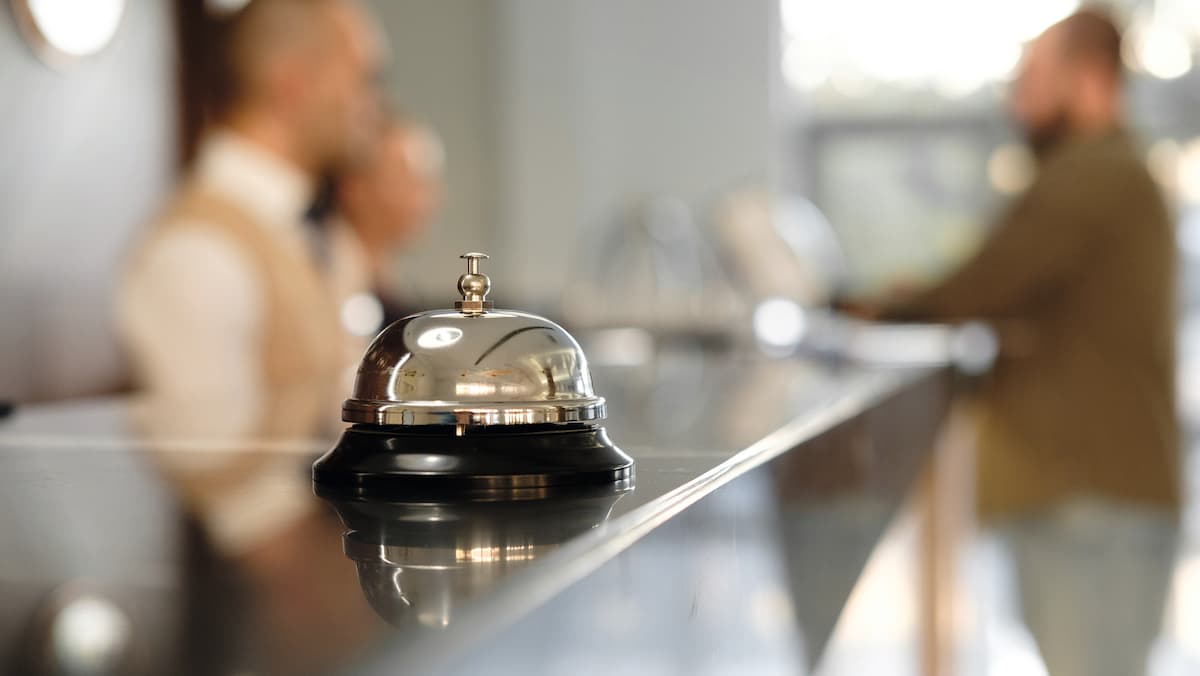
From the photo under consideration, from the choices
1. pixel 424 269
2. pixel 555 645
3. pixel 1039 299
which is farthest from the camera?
pixel 424 269

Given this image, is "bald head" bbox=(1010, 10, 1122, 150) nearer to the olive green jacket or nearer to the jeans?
the olive green jacket

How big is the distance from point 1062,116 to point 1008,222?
31 centimetres

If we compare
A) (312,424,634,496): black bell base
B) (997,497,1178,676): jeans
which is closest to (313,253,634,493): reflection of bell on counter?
(312,424,634,496): black bell base

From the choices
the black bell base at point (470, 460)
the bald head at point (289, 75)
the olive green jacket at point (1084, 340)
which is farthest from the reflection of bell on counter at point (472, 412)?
the olive green jacket at point (1084, 340)

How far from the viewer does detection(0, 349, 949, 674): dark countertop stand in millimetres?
307

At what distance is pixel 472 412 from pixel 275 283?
69.3 inches

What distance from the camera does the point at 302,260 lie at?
236 cm

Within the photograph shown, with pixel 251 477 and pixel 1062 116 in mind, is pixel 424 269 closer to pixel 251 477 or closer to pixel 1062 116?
pixel 1062 116

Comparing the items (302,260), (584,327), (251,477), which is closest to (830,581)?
(251,477)

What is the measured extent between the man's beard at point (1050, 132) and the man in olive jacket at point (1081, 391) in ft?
0.21

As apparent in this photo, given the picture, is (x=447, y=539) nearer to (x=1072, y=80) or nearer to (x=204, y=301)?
(x=204, y=301)

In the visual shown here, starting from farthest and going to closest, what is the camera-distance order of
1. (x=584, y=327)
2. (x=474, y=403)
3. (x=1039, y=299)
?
(x=584, y=327)
(x=1039, y=299)
(x=474, y=403)

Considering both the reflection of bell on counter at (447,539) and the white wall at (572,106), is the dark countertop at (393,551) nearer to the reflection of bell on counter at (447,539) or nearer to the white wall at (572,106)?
the reflection of bell on counter at (447,539)

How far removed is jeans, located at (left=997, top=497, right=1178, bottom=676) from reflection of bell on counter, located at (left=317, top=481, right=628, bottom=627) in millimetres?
2444
